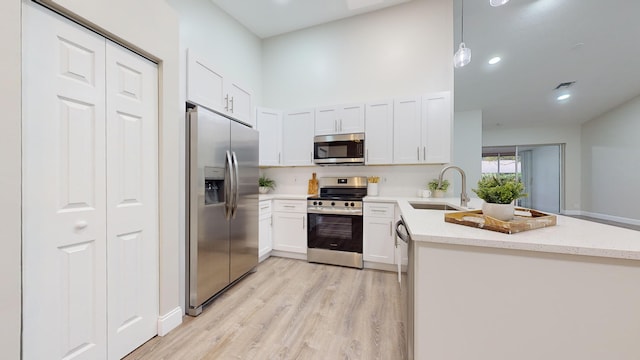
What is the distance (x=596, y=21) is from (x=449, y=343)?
477 cm

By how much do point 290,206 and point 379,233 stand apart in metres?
1.27

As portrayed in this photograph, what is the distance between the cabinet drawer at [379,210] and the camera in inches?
116

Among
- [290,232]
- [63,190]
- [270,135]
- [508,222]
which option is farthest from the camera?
[270,135]

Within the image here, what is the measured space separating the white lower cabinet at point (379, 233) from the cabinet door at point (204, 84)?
2.11m

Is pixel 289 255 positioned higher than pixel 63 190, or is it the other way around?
pixel 63 190

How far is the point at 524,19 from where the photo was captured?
313cm

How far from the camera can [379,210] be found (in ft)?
9.82

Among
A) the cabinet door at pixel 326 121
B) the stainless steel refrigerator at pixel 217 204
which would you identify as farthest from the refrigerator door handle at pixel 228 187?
the cabinet door at pixel 326 121

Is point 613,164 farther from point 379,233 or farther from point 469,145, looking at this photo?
point 379,233

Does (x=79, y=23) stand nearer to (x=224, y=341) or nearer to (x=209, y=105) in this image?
(x=209, y=105)

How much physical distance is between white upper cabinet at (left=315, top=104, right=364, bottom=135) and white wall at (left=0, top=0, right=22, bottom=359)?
2.80 m

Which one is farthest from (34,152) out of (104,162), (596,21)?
(596,21)

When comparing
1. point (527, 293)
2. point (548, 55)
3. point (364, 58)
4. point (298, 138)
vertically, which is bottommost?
point (527, 293)

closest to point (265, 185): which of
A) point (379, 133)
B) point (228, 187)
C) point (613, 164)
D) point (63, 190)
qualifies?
point (228, 187)
